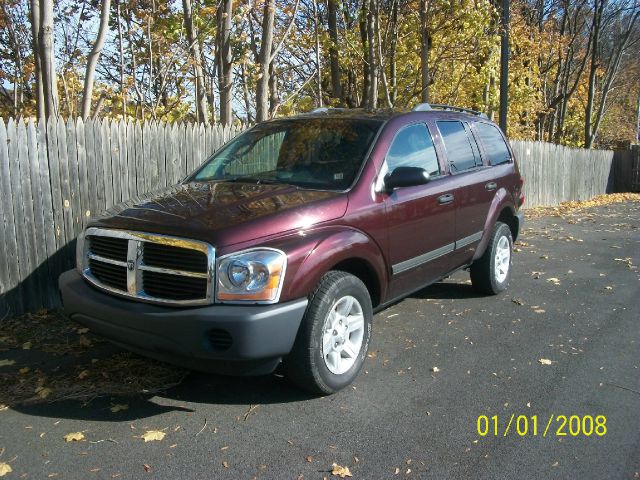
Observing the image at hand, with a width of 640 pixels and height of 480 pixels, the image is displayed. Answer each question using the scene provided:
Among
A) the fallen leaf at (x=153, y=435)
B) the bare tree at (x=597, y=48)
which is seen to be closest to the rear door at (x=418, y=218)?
the fallen leaf at (x=153, y=435)

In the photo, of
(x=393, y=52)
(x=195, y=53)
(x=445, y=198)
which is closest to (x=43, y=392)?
(x=445, y=198)

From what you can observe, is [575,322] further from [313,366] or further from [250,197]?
[250,197]

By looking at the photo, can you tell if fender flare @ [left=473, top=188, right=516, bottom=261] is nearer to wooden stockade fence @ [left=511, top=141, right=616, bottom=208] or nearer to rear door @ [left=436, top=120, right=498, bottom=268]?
rear door @ [left=436, top=120, right=498, bottom=268]

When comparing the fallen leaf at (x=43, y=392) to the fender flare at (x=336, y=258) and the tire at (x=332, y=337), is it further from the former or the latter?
the fender flare at (x=336, y=258)

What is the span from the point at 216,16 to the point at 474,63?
8592 mm

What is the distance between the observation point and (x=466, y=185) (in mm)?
5324

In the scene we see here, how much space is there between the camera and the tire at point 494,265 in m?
6.06

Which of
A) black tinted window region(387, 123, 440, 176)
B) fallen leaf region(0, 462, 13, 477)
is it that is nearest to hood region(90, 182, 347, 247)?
black tinted window region(387, 123, 440, 176)

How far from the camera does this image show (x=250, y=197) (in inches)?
151

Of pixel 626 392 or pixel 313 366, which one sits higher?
pixel 313 366

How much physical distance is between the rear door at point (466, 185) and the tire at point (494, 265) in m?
0.41

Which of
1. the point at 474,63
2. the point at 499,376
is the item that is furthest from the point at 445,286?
the point at 474,63

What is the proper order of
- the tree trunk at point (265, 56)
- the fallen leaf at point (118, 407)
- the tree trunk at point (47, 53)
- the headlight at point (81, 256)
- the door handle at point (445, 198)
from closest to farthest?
1. the fallen leaf at point (118, 407)
2. the headlight at point (81, 256)
3. the door handle at point (445, 198)
4. the tree trunk at point (47, 53)
5. the tree trunk at point (265, 56)

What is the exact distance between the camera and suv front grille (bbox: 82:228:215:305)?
3277mm
